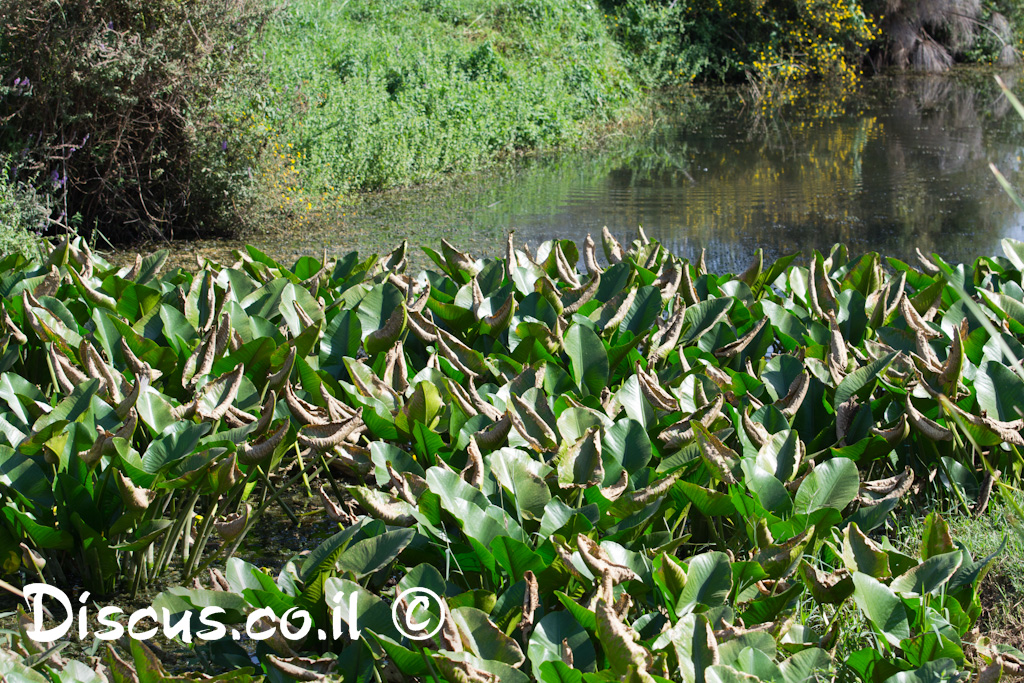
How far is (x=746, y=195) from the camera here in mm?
9188

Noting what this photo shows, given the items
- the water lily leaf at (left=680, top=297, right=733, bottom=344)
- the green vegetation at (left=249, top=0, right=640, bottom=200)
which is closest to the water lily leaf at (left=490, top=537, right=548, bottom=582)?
the water lily leaf at (left=680, top=297, right=733, bottom=344)

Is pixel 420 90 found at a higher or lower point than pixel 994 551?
higher

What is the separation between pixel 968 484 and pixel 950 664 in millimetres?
1263

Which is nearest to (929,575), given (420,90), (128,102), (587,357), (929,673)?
(929,673)

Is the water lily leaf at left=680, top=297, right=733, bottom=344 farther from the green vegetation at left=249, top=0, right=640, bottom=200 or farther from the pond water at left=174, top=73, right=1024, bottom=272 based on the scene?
the green vegetation at left=249, top=0, right=640, bottom=200

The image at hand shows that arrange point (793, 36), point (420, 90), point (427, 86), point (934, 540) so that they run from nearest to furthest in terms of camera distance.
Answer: point (934, 540) → point (420, 90) → point (427, 86) → point (793, 36)

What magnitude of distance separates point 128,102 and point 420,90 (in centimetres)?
475

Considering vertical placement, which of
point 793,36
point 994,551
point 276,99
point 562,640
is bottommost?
point 994,551

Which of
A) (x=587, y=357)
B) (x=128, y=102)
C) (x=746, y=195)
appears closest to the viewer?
(x=587, y=357)

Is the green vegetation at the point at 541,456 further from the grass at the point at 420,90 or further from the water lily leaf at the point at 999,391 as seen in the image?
the grass at the point at 420,90

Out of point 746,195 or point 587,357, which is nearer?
point 587,357

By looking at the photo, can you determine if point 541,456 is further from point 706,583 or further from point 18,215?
point 18,215

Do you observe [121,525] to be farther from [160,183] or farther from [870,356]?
[160,183]

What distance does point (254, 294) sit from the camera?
323 centimetres
